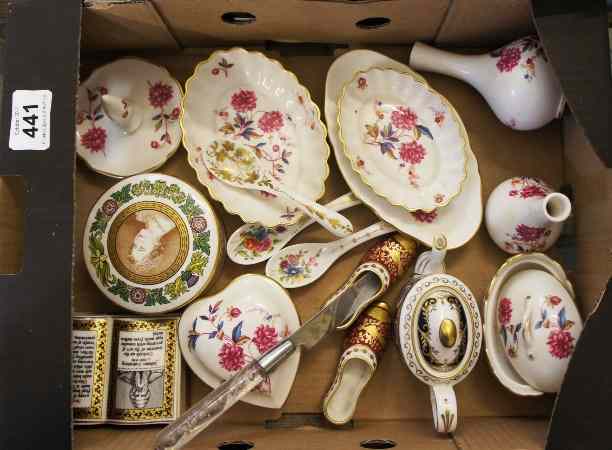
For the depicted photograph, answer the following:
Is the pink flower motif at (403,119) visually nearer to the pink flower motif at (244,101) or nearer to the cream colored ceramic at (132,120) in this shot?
the pink flower motif at (244,101)

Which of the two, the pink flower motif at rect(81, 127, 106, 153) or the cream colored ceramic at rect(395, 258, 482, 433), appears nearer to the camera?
the cream colored ceramic at rect(395, 258, 482, 433)

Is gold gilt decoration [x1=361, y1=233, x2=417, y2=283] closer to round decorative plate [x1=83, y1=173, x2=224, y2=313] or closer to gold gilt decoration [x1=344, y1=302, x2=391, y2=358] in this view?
gold gilt decoration [x1=344, y1=302, x2=391, y2=358]

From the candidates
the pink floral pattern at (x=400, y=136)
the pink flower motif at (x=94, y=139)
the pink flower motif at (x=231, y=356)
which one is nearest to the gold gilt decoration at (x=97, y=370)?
the pink flower motif at (x=231, y=356)

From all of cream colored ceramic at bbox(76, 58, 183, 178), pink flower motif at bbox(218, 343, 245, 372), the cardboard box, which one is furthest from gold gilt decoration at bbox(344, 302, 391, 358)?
cream colored ceramic at bbox(76, 58, 183, 178)

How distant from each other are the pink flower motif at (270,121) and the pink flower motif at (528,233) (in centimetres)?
38

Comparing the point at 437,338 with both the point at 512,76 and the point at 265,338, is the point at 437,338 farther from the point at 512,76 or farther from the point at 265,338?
the point at 512,76

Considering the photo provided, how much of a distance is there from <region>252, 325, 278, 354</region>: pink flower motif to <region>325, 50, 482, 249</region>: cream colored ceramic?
0.23 m

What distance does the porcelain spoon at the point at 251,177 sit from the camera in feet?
2.84

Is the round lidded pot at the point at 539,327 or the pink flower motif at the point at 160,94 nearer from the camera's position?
the round lidded pot at the point at 539,327

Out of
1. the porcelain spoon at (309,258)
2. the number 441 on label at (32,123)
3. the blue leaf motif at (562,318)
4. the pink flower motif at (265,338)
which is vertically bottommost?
the pink flower motif at (265,338)

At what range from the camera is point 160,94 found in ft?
3.04

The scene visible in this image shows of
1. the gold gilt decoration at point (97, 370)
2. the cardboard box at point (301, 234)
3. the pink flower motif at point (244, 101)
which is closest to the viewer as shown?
the cardboard box at point (301, 234)

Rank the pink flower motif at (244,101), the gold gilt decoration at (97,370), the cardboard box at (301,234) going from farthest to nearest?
1. the pink flower motif at (244,101)
2. the gold gilt decoration at (97,370)
3. the cardboard box at (301,234)

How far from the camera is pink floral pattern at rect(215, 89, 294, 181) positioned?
92cm
